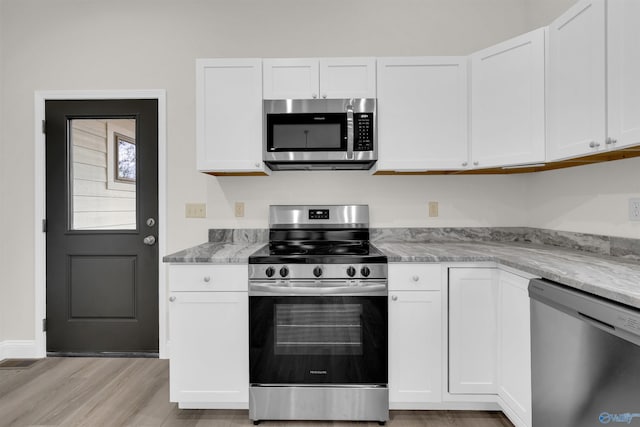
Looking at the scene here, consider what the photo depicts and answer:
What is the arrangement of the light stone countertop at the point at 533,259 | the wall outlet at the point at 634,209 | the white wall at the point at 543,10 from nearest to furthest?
1. the light stone countertop at the point at 533,259
2. the wall outlet at the point at 634,209
3. the white wall at the point at 543,10

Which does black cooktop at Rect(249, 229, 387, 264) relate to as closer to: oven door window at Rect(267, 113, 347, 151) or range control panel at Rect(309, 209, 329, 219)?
range control panel at Rect(309, 209, 329, 219)

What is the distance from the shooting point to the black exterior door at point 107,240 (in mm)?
2793

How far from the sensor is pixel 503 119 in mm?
2191

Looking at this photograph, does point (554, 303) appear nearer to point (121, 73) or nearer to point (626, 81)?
point (626, 81)

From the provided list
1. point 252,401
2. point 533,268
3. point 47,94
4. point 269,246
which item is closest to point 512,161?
point 533,268

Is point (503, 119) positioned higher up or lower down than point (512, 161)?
higher up

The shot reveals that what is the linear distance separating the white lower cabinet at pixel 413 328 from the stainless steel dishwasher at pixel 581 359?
0.52 metres

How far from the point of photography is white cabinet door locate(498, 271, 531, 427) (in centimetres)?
170

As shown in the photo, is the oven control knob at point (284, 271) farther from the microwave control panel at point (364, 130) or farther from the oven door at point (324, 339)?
the microwave control panel at point (364, 130)

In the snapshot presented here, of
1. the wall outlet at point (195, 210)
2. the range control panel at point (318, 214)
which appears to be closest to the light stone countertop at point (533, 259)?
the wall outlet at point (195, 210)

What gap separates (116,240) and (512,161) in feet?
9.52

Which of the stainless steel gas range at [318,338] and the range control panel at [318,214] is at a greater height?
the range control panel at [318,214]

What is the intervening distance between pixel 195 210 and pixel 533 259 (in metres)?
2.29

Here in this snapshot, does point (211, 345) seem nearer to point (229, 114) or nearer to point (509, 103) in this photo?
point (229, 114)
